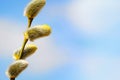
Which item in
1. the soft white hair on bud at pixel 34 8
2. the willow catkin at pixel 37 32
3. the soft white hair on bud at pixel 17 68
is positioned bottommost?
the soft white hair on bud at pixel 17 68

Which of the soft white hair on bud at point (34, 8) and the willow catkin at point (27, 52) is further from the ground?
the soft white hair on bud at point (34, 8)

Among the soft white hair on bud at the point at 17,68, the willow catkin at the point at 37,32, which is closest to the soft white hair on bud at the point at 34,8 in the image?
the willow catkin at the point at 37,32

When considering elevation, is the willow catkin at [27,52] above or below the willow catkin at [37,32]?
below

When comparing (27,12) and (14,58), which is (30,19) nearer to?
(27,12)

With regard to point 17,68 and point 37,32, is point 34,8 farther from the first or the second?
point 17,68

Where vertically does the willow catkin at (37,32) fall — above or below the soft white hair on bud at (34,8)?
below

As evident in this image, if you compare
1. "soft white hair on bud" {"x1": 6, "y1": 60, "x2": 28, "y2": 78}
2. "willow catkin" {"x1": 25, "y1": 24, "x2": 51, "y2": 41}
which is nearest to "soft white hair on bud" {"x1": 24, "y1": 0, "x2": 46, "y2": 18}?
"willow catkin" {"x1": 25, "y1": 24, "x2": 51, "y2": 41}

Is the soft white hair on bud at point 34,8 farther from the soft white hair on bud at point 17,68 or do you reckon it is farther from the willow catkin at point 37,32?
the soft white hair on bud at point 17,68

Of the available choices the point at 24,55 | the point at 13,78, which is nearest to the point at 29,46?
the point at 24,55

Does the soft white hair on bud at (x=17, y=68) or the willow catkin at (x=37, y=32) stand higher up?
the willow catkin at (x=37, y=32)
